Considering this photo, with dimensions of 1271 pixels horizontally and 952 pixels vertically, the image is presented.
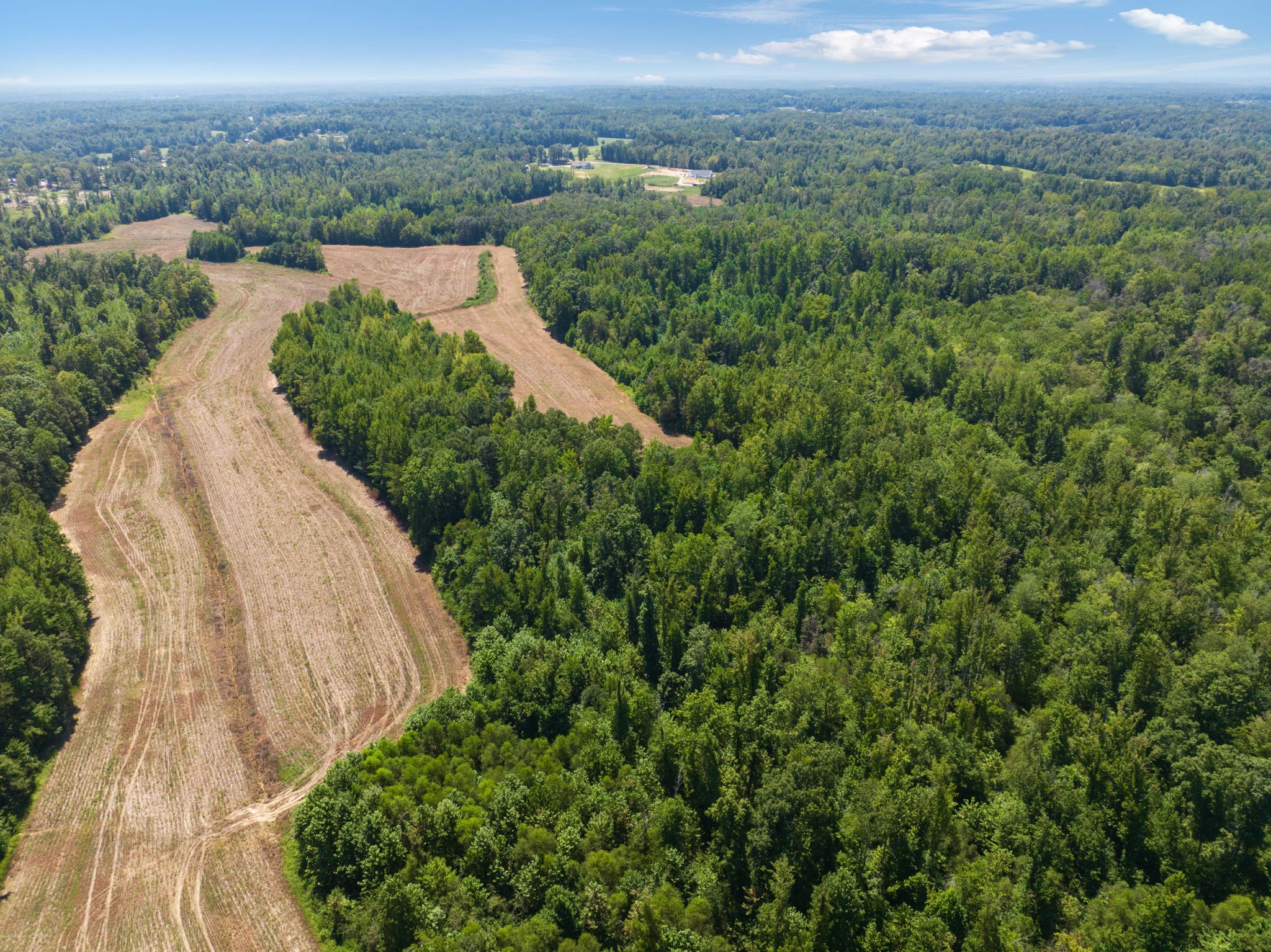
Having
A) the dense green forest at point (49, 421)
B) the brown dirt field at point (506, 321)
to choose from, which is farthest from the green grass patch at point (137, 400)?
the brown dirt field at point (506, 321)

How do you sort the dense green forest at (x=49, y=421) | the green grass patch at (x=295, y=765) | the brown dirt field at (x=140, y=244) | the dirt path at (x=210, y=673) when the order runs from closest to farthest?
the dirt path at (x=210, y=673) < the green grass patch at (x=295, y=765) < the dense green forest at (x=49, y=421) < the brown dirt field at (x=140, y=244)

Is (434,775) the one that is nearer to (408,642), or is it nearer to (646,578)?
(408,642)

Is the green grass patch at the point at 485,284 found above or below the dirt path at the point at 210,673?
above

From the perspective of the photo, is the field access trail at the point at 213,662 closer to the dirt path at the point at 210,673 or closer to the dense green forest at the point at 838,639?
the dirt path at the point at 210,673

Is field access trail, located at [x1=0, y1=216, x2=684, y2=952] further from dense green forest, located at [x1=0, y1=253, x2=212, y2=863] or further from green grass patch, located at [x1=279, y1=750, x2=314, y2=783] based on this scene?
dense green forest, located at [x1=0, y1=253, x2=212, y2=863]

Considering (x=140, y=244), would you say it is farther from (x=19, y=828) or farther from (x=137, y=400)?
(x=19, y=828)

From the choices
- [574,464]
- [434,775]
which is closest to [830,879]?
[434,775]
